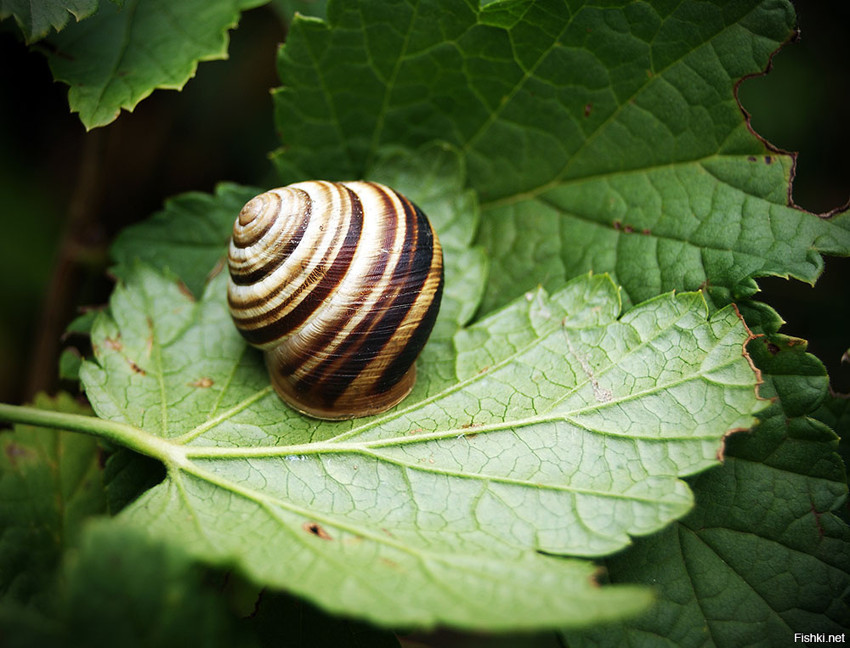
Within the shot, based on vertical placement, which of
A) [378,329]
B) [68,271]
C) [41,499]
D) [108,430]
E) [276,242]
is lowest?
[41,499]

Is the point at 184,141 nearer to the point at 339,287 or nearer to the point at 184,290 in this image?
the point at 184,290

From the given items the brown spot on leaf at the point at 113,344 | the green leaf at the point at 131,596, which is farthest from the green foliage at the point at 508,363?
the green leaf at the point at 131,596

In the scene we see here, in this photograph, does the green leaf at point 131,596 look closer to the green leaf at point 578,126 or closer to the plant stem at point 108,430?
the plant stem at point 108,430

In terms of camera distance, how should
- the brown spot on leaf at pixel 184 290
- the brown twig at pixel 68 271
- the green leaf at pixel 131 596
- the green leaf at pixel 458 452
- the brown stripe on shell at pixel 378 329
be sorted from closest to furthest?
1. the green leaf at pixel 131 596
2. the green leaf at pixel 458 452
3. the brown stripe on shell at pixel 378 329
4. the brown spot on leaf at pixel 184 290
5. the brown twig at pixel 68 271

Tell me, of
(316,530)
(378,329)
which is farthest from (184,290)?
(316,530)

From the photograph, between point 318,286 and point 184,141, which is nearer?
point 318,286

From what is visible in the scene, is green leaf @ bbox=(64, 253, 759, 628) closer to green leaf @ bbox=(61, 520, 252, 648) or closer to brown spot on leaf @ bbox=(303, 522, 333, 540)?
brown spot on leaf @ bbox=(303, 522, 333, 540)

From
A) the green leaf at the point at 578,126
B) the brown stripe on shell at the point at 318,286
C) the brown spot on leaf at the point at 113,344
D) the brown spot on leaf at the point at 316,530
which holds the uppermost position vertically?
the green leaf at the point at 578,126
